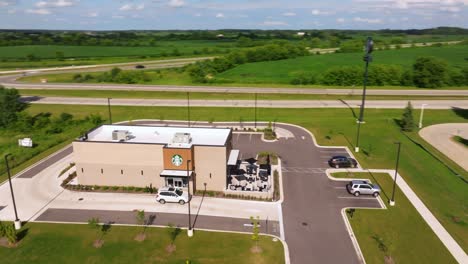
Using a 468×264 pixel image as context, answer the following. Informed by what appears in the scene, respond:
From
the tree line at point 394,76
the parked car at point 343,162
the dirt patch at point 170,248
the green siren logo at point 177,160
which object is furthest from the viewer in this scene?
the tree line at point 394,76

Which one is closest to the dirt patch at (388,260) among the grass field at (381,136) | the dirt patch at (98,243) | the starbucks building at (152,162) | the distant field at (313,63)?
the grass field at (381,136)

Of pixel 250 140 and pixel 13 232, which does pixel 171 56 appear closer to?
pixel 250 140

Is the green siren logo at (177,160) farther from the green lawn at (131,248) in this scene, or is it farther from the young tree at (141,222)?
the green lawn at (131,248)

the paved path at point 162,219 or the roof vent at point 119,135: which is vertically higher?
the roof vent at point 119,135

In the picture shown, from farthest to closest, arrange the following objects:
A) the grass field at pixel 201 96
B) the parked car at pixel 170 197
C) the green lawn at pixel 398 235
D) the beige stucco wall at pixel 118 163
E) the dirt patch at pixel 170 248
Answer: the grass field at pixel 201 96
the beige stucco wall at pixel 118 163
the parked car at pixel 170 197
the dirt patch at pixel 170 248
the green lawn at pixel 398 235

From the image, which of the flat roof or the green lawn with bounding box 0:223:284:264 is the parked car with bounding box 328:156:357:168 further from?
the green lawn with bounding box 0:223:284:264

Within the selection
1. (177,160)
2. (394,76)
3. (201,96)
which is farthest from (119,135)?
(394,76)

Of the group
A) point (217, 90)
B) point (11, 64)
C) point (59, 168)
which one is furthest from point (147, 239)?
point (11, 64)

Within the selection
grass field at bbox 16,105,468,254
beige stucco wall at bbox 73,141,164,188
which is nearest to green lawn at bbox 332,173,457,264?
grass field at bbox 16,105,468,254
